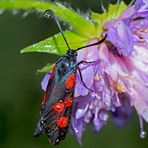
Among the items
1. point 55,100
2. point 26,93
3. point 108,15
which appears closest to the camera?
point 55,100

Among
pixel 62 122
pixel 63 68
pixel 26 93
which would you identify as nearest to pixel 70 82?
pixel 63 68

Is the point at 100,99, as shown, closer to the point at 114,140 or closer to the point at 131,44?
the point at 131,44

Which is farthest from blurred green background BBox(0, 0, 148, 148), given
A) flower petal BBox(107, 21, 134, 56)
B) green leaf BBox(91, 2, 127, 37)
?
flower petal BBox(107, 21, 134, 56)

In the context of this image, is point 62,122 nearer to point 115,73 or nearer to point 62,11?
point 115,73

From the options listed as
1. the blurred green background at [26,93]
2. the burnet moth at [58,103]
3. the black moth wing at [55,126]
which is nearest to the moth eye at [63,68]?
the burnet moth at [58,103]

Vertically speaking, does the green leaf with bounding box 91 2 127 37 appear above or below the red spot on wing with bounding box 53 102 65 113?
above

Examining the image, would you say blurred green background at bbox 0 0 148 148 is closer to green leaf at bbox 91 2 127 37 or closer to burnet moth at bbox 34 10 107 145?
green leaf at bbox 91 2 127 37
